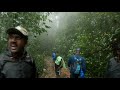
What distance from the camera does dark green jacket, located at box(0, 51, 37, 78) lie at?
2.57 m

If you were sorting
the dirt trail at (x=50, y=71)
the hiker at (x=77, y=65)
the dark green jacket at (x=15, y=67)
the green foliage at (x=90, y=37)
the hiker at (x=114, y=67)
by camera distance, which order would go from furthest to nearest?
1. the green foliage at (x=90, y=37)
2. the dirt trail at (x=50, y=71)
3. the hiker at (x=77, y=65)
4. the hiker at (x=114, y=67)
5. the dark green jacket at (x=15, y=67)

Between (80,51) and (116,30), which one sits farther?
(116,30)

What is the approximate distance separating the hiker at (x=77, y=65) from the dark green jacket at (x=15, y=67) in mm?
1731

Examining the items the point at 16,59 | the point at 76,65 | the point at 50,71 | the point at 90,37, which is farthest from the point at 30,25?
the point at 16,59

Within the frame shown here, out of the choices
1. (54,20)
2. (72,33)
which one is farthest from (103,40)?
(54,20)

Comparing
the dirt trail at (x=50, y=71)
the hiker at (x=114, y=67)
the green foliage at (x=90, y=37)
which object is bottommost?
the dirt trail at (x=50, y=71)

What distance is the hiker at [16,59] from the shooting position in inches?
102

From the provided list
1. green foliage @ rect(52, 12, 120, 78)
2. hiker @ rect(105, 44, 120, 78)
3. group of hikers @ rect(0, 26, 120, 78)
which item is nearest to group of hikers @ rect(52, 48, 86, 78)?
green foliage @ rect(52, 12, 120, 78)

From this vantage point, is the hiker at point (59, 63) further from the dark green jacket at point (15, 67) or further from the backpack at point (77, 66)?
the dark green jacket at point (15, 67)

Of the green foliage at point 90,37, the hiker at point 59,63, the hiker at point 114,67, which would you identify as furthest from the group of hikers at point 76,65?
the hiker at point 114,67
